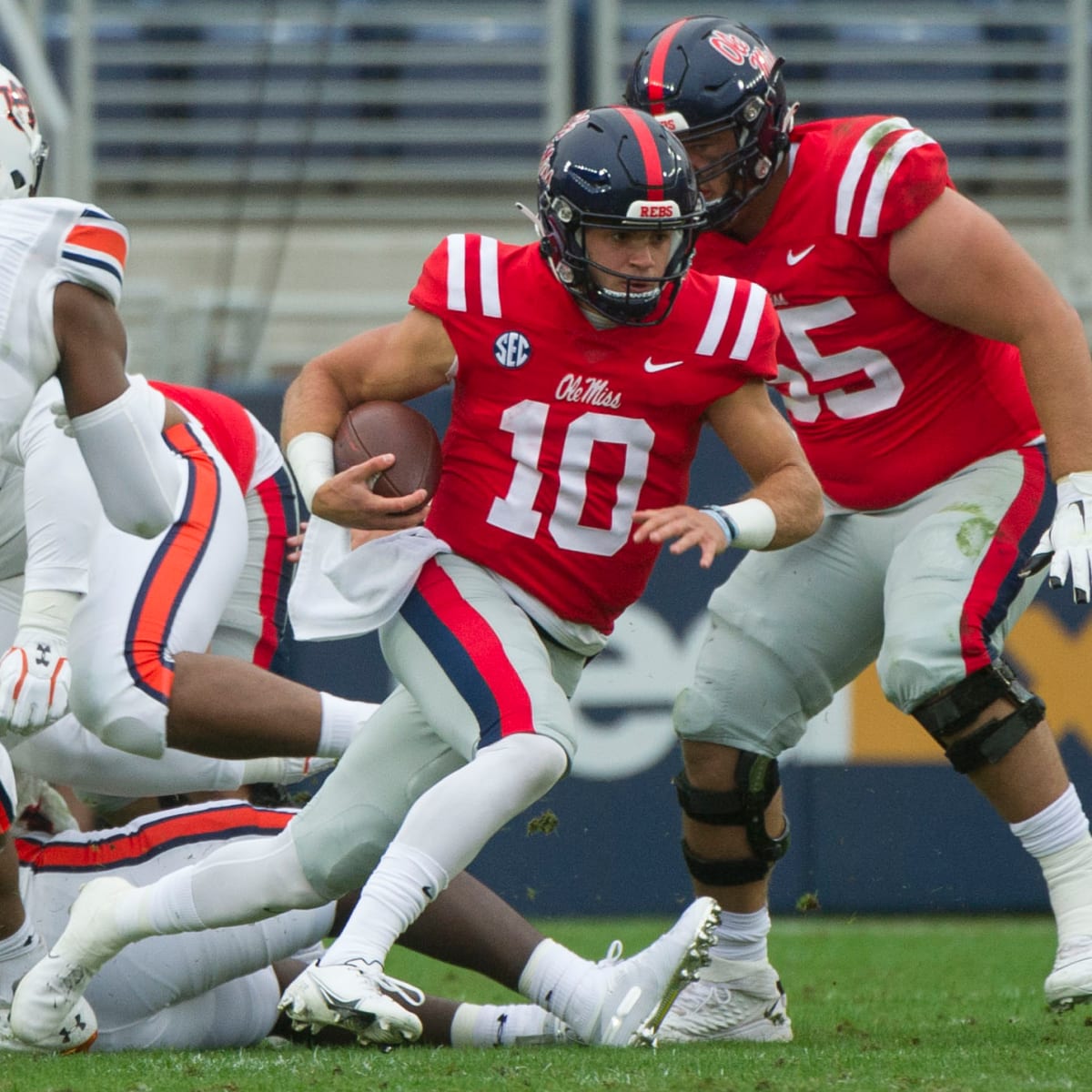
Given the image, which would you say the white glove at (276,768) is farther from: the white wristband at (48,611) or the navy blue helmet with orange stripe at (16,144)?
the navy blue helmet with orange stripe at (16,144)

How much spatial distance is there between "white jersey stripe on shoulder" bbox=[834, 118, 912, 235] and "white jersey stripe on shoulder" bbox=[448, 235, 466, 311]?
2.29 ft

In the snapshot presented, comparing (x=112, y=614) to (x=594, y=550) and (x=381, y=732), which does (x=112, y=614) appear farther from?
(x=594, y=550)

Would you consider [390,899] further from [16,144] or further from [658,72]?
[658,72]

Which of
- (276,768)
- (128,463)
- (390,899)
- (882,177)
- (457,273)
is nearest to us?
(390,899)

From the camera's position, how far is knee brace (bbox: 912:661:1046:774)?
3.21m

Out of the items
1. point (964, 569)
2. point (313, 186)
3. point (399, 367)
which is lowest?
point (313, 186)

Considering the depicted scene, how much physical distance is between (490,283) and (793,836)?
9.30ft

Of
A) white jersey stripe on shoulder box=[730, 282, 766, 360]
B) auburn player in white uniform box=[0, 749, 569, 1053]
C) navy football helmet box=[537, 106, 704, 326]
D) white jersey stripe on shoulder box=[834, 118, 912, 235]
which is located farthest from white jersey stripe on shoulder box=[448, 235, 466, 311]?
auburn player in white uniform box=[0, 749, 569, 1053]

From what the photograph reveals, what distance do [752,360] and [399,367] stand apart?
0.58 meters

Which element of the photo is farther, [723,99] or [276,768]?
[276,768]

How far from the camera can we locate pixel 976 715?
126 inches

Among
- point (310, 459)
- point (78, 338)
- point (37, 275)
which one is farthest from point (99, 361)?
point (310, 459)

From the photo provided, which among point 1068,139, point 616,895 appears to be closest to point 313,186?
point 1068,139

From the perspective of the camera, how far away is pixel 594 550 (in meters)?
3.23
